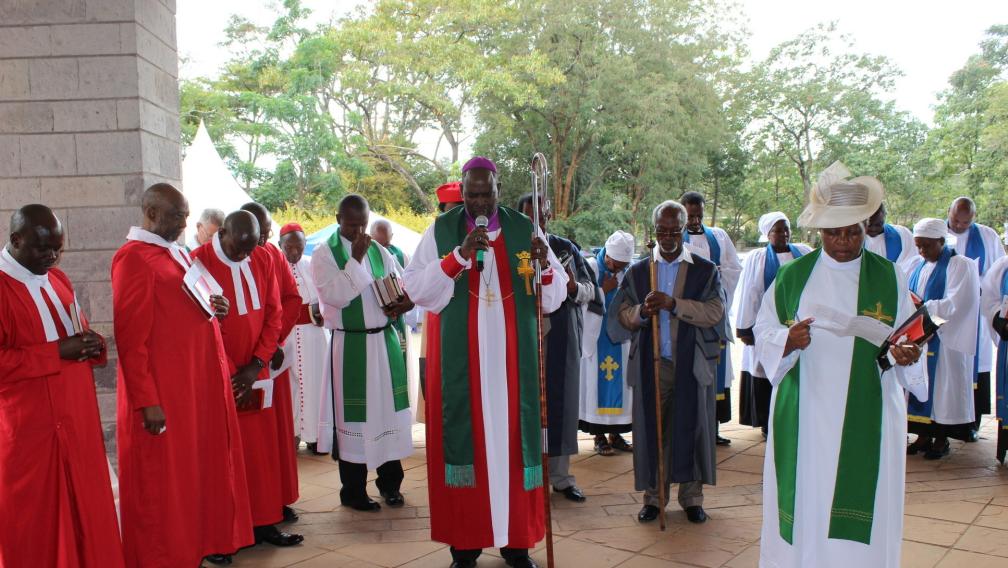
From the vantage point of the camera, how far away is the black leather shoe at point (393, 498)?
5.73m

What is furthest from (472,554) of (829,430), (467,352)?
(829,430)

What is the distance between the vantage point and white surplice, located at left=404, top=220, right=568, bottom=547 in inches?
168

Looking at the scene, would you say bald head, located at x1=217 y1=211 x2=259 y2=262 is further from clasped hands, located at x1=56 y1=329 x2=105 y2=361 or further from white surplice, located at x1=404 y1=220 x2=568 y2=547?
clasped hands, located at x1=56 y1=329 x2=105 y2=361

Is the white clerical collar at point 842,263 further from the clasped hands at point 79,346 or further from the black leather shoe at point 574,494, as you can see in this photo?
the clasped hands at point 79,346

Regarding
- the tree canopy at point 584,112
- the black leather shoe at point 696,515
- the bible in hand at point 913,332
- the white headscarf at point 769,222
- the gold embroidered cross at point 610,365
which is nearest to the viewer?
the bible in hand at point 913,332

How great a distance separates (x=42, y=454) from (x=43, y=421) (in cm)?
14

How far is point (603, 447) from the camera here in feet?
23.4

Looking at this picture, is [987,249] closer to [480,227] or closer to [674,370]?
[674,370]

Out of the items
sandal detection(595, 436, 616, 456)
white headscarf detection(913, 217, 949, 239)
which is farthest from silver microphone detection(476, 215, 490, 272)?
white headscarf detection(913, 217, 949, 239)

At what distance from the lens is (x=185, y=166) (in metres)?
14.3

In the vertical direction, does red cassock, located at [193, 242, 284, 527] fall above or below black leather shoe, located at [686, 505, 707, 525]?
above

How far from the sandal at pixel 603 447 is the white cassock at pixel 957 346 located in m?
2.76

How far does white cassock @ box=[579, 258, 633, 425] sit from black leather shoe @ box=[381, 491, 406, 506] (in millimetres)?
2045

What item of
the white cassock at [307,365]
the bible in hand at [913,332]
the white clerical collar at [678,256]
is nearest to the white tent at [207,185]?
the white cassock at [307,365]
